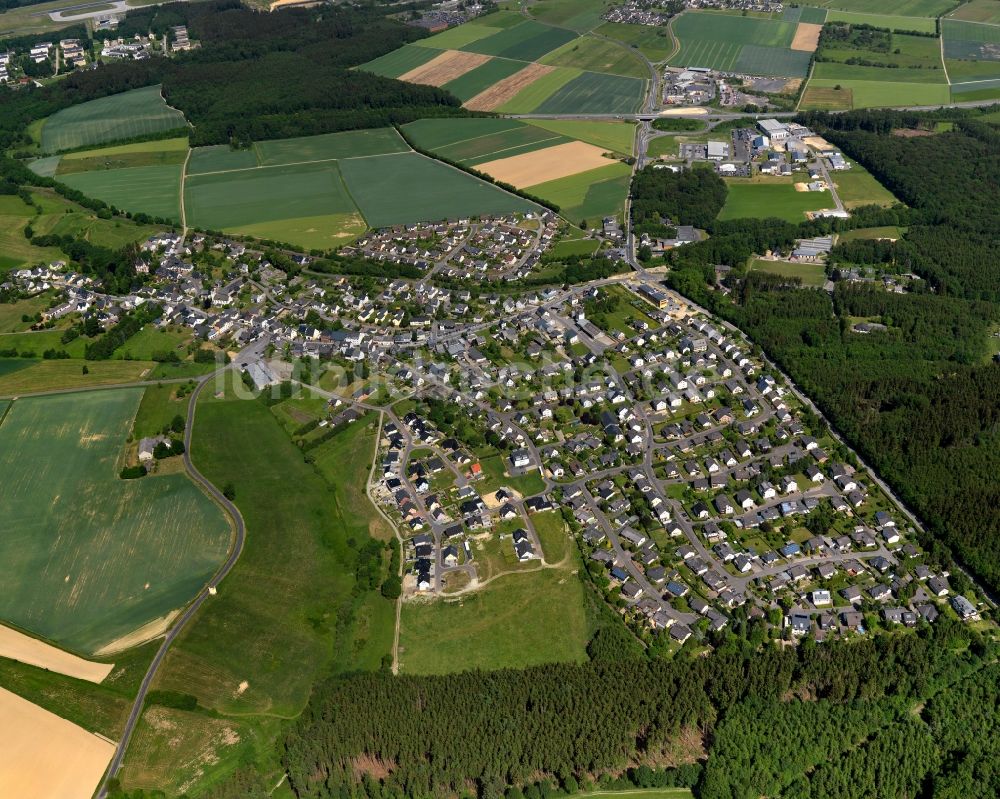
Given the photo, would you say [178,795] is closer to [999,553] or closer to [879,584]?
[879,584]

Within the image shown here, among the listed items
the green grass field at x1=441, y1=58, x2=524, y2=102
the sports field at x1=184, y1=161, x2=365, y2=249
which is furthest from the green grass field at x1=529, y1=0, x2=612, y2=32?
the sports field at x1=184, y1=161, x2=365, y2=249

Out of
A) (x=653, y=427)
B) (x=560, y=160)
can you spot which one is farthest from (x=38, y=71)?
(x=653, y=427)

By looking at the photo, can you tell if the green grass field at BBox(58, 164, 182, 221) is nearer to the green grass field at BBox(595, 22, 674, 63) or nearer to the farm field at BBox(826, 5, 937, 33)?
the green grass field at BBox(595, 22, 674, 63)

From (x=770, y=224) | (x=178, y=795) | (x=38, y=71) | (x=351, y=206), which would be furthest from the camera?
(x=38, y=71)

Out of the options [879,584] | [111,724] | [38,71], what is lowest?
[879,584]

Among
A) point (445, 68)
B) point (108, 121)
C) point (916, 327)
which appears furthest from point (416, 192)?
point (916, 327)

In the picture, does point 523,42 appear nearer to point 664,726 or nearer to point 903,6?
point 903,6
